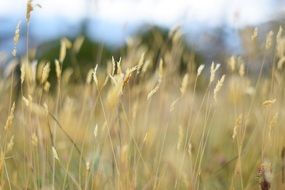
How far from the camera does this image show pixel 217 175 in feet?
7.59

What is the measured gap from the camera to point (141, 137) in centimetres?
265

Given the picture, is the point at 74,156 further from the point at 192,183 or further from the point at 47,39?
the point at 47,39

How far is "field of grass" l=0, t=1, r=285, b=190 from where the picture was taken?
1.54 meters

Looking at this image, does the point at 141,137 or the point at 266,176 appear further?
the point at 141,137

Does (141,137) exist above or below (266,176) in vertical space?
below

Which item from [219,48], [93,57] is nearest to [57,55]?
[93,57]

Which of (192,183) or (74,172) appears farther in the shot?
(74,172)

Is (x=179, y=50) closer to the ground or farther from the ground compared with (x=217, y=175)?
farther from the ground

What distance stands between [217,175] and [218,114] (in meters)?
1.28

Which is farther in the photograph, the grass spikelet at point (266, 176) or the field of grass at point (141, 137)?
the field of grass at point (141, 137)

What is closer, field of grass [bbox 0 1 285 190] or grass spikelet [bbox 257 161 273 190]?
grass spikelet [bbox 257 161 273 190]

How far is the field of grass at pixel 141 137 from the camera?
5.05 ft

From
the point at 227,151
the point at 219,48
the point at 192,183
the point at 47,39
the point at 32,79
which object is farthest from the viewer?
the point at 47,39

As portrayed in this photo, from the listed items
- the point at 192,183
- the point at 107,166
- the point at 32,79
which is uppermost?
the point at 32,79
